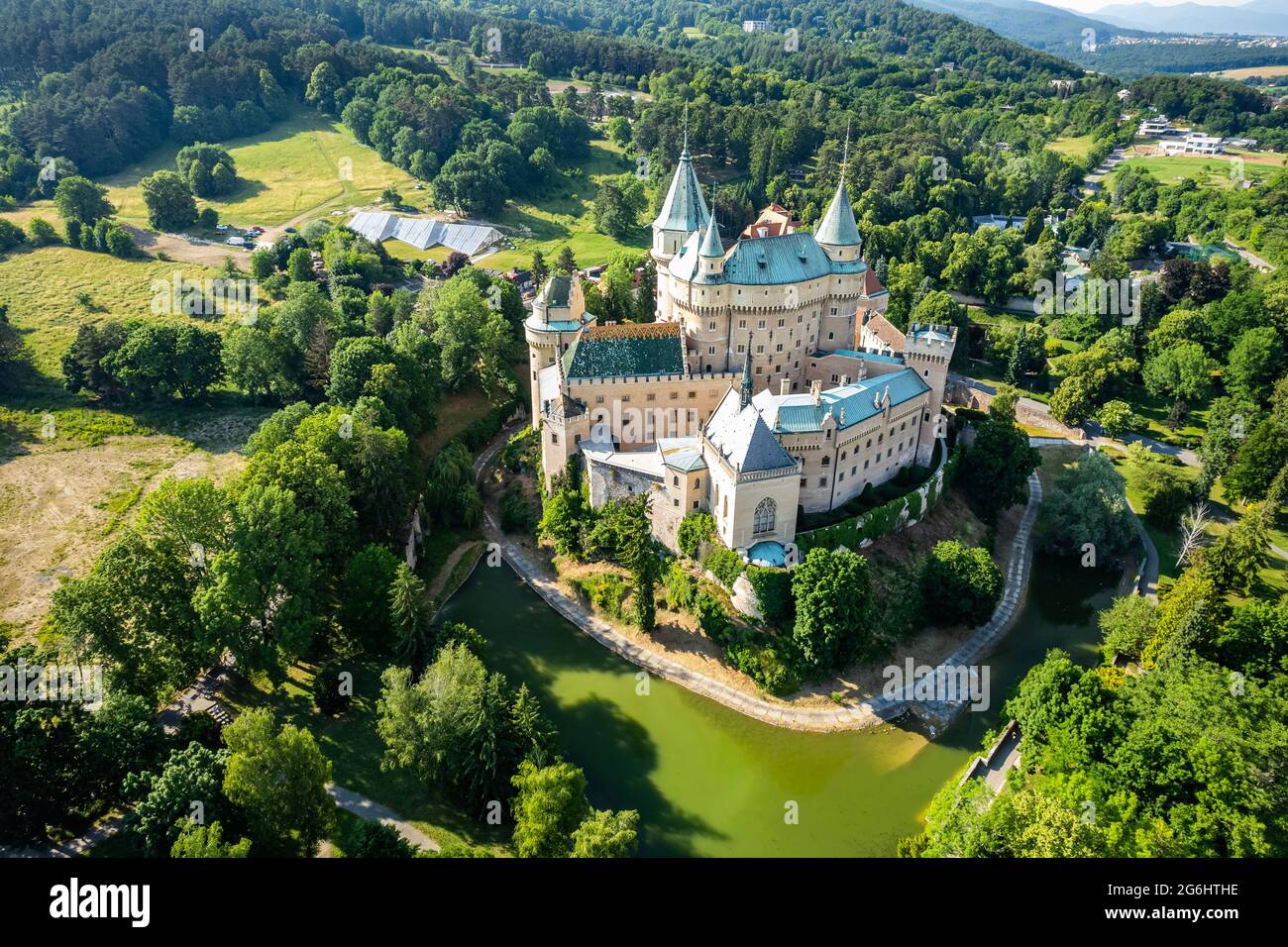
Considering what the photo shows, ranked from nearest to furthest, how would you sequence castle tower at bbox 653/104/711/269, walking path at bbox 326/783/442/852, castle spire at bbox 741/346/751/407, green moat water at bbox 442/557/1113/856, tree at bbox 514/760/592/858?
tree at bbox 514/760/592/858 < walking path at bbox 326/783/442/852 < green moat water at bbox 442/557/1113/856 < castle spire at bbox 741/346/751/407 < castle tower at bbox 653/104/711/269

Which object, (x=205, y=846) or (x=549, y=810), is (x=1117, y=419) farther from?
(x=205, y=846)

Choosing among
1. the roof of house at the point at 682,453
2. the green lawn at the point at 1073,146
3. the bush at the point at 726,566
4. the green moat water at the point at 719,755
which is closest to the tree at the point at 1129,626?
the green moat water at the point at 719,755

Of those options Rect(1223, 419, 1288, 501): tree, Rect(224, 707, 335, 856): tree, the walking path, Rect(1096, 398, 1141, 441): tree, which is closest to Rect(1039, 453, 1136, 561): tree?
Rect(1223, 419, 1288, 501): tree

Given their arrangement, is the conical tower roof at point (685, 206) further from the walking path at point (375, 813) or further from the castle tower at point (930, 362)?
the walking path at point (375, 813)

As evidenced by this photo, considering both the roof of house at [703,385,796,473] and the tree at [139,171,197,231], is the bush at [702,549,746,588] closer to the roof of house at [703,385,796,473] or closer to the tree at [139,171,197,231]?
the roof of house at [703,385,796,473]

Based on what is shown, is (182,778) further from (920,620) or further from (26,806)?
(920,620)

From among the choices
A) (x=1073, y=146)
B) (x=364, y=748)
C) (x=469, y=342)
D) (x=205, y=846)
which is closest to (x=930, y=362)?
(x=469, y=342)
